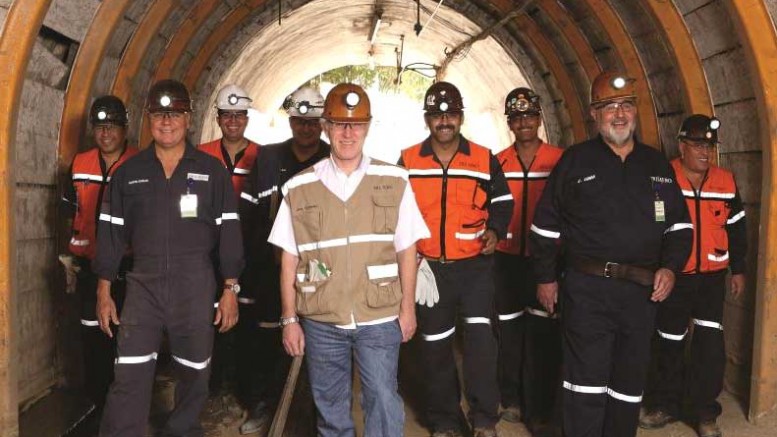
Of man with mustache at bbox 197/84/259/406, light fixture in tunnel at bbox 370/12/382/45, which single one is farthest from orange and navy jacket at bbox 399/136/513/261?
light fixture in tunnel at bbox 370/12/382/45

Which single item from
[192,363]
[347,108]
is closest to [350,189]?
[347,108]

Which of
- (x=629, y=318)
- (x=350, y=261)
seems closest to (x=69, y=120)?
(x=350, y=261)

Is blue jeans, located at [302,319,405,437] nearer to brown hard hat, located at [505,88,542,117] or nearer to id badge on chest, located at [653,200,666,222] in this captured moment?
id badge on chest, located at [653,200,666,222]

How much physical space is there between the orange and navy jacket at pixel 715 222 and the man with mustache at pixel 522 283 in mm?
1014

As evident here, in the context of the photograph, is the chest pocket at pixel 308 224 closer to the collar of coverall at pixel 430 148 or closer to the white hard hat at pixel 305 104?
the collar of coverall at pixel 430 148

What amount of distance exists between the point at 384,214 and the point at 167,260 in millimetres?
1311

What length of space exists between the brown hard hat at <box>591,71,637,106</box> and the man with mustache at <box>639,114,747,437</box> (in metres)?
0.99

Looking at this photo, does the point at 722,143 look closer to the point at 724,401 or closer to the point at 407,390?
the point at 724,401

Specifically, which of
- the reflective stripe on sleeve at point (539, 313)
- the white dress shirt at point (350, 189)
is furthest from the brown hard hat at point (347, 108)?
the reflective stripe on sleeve at point (539, 313)

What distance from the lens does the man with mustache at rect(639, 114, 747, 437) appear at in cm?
461

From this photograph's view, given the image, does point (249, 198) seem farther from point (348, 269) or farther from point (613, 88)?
point (613, 88)

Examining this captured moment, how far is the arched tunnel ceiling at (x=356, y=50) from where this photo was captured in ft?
34.6

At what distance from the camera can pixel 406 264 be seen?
11.3 ft

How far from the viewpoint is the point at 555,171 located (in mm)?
4098
